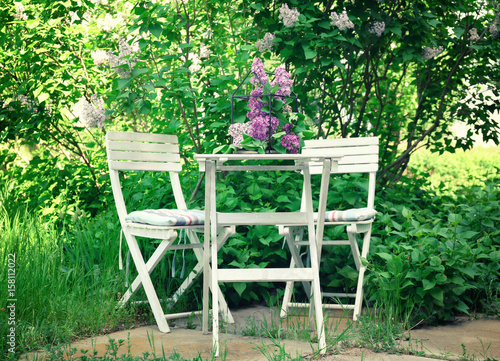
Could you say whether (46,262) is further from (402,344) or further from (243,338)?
(402,344)

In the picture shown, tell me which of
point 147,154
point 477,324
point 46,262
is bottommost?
point 477,324

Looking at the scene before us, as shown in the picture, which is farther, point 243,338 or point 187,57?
point 187,57

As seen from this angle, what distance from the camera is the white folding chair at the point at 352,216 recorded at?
2.84 meters

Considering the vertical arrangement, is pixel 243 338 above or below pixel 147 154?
below

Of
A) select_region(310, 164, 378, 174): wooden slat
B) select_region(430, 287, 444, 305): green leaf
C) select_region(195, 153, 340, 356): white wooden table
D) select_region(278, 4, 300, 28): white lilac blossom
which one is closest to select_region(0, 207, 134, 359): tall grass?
select_region(195, 153, 340, 356): white wooden table

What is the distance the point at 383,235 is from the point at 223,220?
58.0 inches

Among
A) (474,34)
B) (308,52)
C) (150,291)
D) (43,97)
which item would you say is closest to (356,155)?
(308,52)

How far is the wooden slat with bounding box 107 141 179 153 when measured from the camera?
2917 millimetres

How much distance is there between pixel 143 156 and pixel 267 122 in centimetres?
91

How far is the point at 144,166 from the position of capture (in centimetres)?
308

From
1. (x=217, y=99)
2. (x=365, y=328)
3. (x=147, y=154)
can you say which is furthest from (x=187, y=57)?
(x=365, y=328)

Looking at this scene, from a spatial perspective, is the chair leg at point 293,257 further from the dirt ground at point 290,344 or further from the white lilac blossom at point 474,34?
the white lilac blossom at point 474,34

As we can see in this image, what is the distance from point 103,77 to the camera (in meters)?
4.35

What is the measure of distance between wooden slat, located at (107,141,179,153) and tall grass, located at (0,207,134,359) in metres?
0.71
